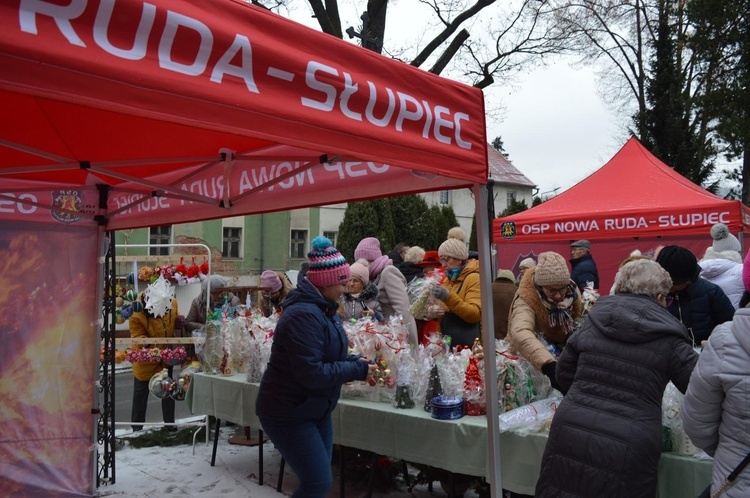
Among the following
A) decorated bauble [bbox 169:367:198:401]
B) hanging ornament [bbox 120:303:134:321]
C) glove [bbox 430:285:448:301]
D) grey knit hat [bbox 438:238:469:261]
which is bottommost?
decorated bauble [bbox 169:367:198:401]

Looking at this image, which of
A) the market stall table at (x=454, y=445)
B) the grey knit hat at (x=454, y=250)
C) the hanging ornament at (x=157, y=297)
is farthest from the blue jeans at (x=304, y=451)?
the hanging ornament at (x=157, y=297)

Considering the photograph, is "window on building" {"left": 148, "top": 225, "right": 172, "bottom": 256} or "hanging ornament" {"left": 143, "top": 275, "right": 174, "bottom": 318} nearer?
"hanging ornament" {"left": 143, "top": 275, "right": 174, "bottom": 318}

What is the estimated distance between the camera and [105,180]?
4.21 m

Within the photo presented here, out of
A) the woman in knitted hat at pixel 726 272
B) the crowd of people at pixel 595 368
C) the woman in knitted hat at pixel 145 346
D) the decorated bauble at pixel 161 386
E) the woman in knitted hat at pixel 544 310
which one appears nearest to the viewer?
the crowd of people at pixel 595 368

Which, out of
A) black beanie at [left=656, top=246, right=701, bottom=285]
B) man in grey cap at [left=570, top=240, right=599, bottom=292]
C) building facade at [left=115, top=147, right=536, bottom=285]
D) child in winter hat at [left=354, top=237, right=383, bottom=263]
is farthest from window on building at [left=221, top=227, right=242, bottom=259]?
black beanie at [left=656, top=246, right=701, bottom=285]

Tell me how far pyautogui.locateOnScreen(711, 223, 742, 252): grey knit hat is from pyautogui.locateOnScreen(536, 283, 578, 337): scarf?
143 inches

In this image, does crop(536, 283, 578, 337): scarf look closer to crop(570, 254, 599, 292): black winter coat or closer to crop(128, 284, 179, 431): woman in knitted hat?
crop(570, 254, 599, 292): black winter coat

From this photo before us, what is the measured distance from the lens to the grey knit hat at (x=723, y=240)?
20.5ft

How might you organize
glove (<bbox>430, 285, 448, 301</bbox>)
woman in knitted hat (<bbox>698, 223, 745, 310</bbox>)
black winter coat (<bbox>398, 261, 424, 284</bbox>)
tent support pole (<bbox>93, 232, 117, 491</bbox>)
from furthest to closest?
black winter coat (<bbox>398, 261, 424, 284</bbox>) < woman in knitted hat (<bbox>698, 223, 745, 310</bbox>) < tent support pole (<bbox>93, 232, 117, 491</bbox>) < glove (<bbox>430, 285, 448, 301</bbox>)

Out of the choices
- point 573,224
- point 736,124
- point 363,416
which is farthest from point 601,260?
point 363,416

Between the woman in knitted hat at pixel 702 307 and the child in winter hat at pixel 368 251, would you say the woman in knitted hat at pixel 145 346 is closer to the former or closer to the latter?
the child in winter hat at pixel 368 251

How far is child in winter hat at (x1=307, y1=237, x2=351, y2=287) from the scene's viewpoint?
121 inches

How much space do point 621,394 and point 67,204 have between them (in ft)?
11.9

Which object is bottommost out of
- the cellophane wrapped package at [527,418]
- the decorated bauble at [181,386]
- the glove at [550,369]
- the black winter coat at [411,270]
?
the decorated bauble at [181,386]
